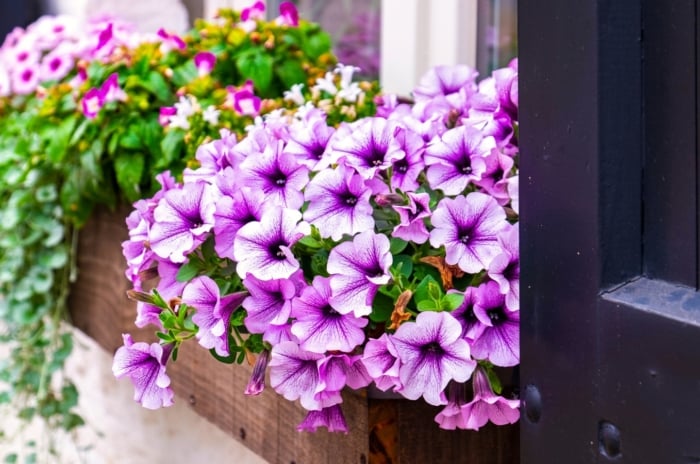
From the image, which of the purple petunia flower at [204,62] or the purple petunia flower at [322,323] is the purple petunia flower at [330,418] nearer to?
the purple petunia flower at [322,323]

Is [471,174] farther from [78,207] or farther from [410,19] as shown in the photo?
[78,207]

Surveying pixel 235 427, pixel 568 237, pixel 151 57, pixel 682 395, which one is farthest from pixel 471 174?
pixel 151 57

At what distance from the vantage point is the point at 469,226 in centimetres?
87

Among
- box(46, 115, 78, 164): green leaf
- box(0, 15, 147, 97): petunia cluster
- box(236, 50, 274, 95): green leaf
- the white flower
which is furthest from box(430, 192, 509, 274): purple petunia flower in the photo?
box(0, 15, 147, 97): petunia cluster

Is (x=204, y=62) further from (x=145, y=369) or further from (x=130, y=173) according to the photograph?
(x=145, y=369)

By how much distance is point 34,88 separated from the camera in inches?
82.9

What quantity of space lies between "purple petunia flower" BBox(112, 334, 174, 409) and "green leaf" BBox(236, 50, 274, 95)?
2.65 ft

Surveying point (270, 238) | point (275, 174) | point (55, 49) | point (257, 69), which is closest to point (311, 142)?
point (275, 174)

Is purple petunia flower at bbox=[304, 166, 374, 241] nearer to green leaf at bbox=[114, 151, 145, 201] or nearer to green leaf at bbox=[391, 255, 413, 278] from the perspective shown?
green leaf at bbox=[391, 255, 413, 278]

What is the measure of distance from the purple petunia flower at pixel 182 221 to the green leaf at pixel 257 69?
2.36 ft

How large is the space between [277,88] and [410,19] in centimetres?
26

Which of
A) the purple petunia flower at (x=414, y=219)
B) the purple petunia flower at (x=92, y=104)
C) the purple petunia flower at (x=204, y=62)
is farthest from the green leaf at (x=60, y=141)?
the purple petunia flower at (x=414, y=219)

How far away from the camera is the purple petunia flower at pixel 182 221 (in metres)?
0.92

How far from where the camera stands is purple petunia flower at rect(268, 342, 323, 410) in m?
0.86
